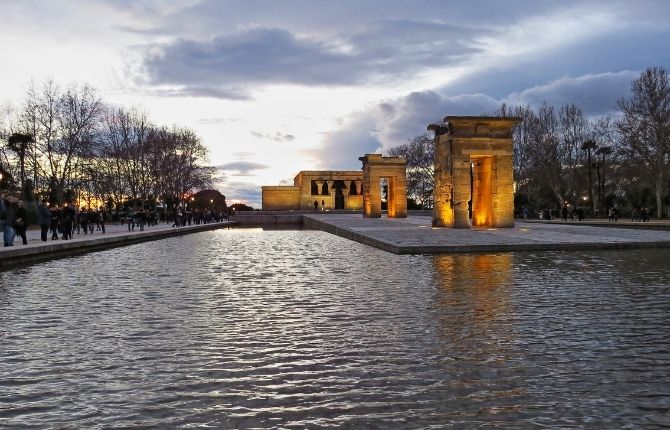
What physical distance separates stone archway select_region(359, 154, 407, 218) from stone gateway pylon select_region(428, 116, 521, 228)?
23444 millimetres

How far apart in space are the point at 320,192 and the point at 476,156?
61.1 m

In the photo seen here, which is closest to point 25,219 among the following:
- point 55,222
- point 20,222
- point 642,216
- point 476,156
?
point 20,222

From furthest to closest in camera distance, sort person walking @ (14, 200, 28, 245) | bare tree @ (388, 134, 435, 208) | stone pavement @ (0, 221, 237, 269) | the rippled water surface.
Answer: bare tree @ (388, 134, 435, 208) < person walking @ (14, 200, 28, 245) < stone pavement @ (0, 221, 237, 269) < the rippled water surface

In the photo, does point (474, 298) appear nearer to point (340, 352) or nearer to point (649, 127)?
point (340, 352)

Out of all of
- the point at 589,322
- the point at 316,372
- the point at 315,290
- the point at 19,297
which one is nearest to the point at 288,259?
the point at 315,290

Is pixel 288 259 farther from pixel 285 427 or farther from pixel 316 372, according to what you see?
pixel 285 427

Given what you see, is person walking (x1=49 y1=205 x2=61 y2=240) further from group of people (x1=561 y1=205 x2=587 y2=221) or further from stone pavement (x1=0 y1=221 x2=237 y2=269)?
group of people (x1=561 y1=205 x2=587 y2=221)

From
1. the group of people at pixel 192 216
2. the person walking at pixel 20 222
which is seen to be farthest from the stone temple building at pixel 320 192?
the person walking at pixel 20 222

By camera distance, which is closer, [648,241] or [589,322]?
[589,322]

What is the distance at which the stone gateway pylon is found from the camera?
30.8m

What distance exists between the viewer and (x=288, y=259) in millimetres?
17953

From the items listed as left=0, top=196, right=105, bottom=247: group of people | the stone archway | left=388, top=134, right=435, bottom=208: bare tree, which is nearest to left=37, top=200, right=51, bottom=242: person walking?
left=0, top=196, right=105, bottom=247: group of people

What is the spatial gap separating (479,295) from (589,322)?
99.7 inches

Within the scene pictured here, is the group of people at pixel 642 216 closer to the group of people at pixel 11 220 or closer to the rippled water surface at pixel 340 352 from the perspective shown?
the rippled water surface at pixel 340 352
